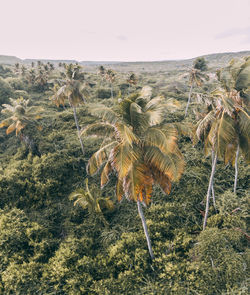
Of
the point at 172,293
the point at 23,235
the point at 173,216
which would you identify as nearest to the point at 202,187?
the point at 173,216

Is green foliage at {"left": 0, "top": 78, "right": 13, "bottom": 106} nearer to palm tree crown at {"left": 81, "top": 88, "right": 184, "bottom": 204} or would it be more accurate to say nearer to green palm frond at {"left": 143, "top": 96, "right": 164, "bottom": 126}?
palm tree crown at {"left": 81, "top": 88, "right": 184, "bottom": 204}

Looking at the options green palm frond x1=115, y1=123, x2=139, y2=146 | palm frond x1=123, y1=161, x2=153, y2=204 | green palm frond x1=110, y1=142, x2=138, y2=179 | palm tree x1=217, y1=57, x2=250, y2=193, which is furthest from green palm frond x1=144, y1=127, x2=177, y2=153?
palm tree x1=217, y1=57, x2=250, y2=193

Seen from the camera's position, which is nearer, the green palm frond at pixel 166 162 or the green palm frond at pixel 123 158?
the green palm frond at pixel 123 158

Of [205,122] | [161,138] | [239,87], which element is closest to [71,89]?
[205,122]

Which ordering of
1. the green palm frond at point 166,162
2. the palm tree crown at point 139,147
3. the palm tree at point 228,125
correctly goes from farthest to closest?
the palm tree at point 228,125 → the green palm frond at point 166,162 → the palm tree crown at point 139,147

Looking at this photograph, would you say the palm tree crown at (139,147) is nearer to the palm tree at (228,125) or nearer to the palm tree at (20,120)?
the palm tree at (228,125)

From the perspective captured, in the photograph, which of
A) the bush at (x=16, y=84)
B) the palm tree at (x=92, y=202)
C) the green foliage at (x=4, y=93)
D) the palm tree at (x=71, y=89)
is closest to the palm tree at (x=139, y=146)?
the palm tree at (x=92, y=202)
